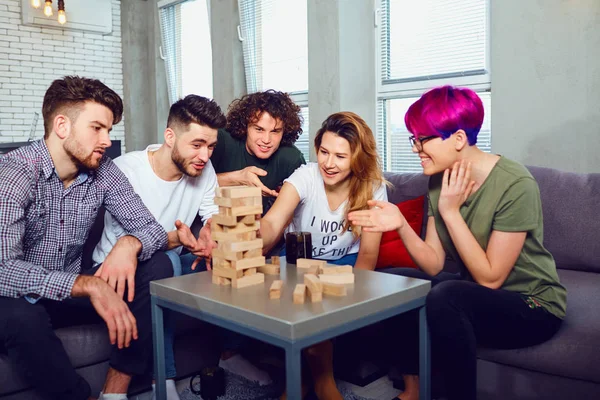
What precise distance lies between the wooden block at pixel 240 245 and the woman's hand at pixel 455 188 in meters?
0.61

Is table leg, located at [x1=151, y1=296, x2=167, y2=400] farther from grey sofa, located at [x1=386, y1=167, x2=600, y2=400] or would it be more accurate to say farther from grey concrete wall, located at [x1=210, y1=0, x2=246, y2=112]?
grey concrete wall, located at [x1=210, y1=0, x2=246, y2=112]

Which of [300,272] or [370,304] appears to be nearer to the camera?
[370,304]

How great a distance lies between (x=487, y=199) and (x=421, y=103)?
381mm

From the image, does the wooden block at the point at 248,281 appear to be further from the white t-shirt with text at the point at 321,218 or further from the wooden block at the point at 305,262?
the white t-shirt with text at the point at 321,218

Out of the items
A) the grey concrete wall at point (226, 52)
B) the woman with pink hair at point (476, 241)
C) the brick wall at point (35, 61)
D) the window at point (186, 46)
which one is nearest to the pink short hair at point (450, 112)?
the woman with pink hair at point (476, 241)

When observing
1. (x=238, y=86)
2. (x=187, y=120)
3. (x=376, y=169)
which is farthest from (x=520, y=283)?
(x=238, y=86)

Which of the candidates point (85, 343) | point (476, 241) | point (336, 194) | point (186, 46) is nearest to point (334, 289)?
point (476, 241)

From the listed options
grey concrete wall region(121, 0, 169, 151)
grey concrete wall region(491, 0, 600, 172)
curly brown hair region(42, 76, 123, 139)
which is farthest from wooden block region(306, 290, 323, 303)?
grey concrete wall region(121, 0, 169, 151)

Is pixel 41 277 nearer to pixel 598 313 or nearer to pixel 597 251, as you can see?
pixel 598 313

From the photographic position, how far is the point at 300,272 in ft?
6.39

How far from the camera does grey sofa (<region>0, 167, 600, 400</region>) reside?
1847 mm

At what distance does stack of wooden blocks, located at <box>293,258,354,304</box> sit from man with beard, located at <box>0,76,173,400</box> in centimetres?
65

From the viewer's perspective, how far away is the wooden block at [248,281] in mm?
1733

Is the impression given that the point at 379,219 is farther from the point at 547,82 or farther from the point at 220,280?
the point at 547,82
